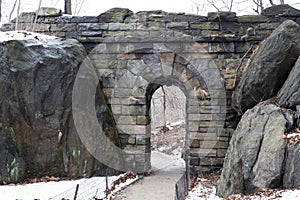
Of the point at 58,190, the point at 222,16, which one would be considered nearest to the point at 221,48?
the point at 222,16

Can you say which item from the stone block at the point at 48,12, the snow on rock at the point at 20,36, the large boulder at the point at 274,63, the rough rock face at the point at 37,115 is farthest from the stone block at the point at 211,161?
the stone block at the point at 48,12

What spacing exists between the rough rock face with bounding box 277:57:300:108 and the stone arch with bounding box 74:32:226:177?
5.75 feet

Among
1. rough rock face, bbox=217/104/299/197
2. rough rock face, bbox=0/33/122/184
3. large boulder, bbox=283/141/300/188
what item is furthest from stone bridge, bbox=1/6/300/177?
large boulder, bbox=283/141/300/188

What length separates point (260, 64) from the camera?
552 cm

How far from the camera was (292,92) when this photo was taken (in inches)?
185

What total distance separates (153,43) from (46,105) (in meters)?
2.35

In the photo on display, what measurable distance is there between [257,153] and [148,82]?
308cm

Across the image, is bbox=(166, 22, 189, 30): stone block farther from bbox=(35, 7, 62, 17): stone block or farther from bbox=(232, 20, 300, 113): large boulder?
bbox=(35, 7, 62, 17): stone block

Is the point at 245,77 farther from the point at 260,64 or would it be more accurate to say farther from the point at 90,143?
the point at 90,143

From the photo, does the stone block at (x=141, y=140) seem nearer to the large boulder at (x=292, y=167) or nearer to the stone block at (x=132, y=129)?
the stone block at (x=132, y=129)

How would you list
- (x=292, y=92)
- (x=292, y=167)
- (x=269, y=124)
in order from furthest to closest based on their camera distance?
(x=292, y=92) → (x=269, y=124) → (x=292, y=167)

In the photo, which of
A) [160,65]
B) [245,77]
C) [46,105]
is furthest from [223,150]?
[46,105]

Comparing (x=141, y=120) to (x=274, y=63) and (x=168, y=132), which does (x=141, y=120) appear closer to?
(x=274, y=63)

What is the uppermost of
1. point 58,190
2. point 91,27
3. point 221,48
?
point 91,27
